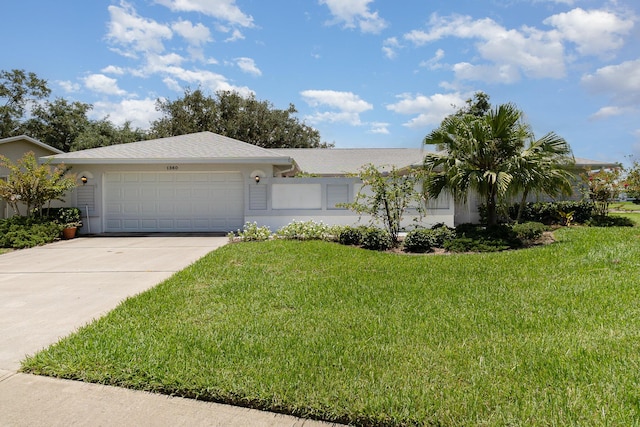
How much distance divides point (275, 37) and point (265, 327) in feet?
39.7

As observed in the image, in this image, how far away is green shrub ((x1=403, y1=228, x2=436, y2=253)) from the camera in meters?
9.18

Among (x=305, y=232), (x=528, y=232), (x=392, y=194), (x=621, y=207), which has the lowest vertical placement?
(x=305, y=232)

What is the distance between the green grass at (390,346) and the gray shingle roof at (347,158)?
13.6 m

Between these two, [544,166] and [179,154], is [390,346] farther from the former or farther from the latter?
[179,154]

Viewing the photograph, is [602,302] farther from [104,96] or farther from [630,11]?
[104,96]

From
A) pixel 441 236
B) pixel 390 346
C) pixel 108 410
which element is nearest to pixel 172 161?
pixel 441 236

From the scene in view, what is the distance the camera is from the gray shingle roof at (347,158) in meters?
19.8

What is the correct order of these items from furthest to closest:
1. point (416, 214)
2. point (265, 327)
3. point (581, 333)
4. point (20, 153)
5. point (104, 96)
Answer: point (104, 96) < point (20, 153) < point (416, 214) < point (265, 327) < point (581, 333)

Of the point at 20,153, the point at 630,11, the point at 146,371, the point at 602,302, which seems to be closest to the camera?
the point at 146,371

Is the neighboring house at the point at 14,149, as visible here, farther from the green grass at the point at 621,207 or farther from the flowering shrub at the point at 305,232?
the green grass at the point at 621,207

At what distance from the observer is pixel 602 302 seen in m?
4.72

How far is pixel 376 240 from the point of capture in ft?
31.2

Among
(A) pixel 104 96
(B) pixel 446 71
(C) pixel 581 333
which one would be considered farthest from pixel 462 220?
(A) pixel 104 96

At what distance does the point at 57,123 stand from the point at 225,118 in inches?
514
